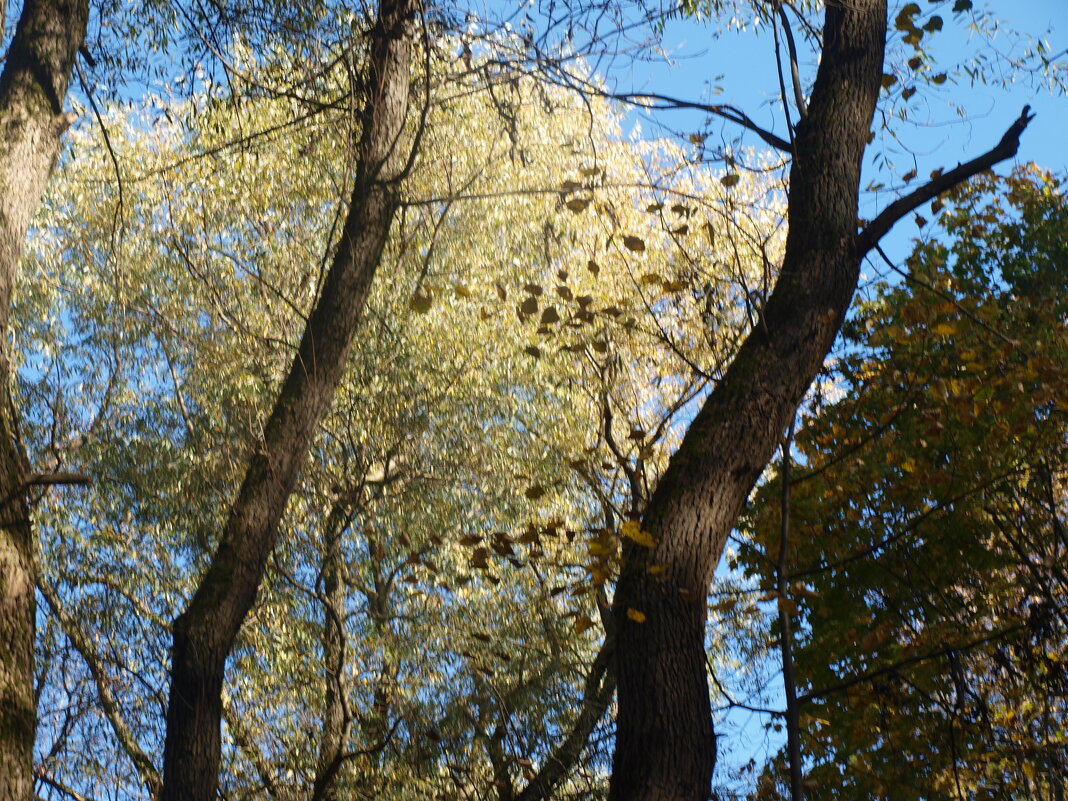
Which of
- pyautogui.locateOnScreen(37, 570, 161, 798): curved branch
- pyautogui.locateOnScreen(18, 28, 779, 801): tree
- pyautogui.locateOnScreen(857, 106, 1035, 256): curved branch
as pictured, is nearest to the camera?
pyautogui.locateOnScreen(857, 106, 1035, 256): curved branch

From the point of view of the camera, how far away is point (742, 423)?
3508 mm

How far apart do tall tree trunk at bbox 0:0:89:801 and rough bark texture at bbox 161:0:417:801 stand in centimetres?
90

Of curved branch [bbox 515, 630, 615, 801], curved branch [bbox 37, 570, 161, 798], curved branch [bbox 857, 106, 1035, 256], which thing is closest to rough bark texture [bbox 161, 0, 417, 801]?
curved branch [bbox 857, 106, 1035, 256]

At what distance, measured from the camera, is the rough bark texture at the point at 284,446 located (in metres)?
4.41

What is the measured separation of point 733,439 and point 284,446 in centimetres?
210

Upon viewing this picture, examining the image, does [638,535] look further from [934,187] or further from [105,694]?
[105,694]

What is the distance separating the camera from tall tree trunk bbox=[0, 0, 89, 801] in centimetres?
336

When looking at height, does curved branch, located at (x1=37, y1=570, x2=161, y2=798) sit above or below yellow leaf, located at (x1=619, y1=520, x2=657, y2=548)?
above

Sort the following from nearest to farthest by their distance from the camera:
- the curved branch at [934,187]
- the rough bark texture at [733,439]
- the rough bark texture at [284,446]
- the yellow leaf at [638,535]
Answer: the rough bark texture at [733,439]
the yellow leaf at [638,535]
the curved branch at [934,187]
the rough bark texture at [284,446]

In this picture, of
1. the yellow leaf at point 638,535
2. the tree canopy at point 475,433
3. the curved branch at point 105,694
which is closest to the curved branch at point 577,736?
the tree canopy at point 475,433

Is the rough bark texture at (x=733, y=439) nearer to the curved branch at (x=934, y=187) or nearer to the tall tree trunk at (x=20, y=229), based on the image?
the curved branch at (x=934, y=187)

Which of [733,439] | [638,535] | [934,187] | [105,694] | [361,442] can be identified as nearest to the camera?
[638,535]

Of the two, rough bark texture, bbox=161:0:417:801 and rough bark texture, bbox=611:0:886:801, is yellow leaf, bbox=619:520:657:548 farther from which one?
rough bark texture, bbox=161:0:417:801

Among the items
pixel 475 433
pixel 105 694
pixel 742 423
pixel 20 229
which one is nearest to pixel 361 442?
pixel 475 433
